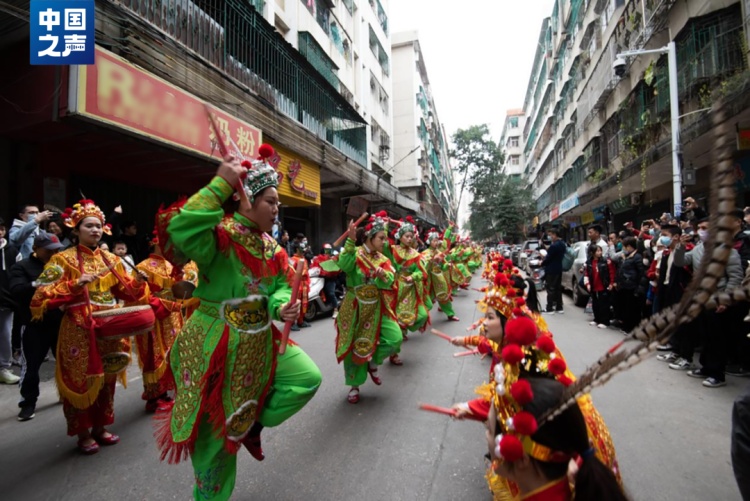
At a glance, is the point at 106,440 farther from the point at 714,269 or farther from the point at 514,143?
the point at 514,143

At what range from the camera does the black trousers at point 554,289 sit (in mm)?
9117

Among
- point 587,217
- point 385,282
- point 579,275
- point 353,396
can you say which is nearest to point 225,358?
point 353,396

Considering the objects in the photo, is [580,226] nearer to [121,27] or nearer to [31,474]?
[121,27]

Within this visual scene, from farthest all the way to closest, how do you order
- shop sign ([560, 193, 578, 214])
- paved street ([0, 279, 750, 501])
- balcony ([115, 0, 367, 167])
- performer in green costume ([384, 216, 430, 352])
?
1. shop sign ([560, 193, 578, 214])
2. balcony ([115, 0, 367, 167])
3. performer in green costume ([384, 216, 430, 352])
4. paved street ([0, 279, 750, 501])

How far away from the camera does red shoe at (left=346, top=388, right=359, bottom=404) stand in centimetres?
396

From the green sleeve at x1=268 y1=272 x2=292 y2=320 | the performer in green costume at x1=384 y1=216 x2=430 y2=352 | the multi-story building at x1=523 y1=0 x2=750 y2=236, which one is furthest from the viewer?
the multi-story building at x1=523 y1=0 x2=750 y2=236

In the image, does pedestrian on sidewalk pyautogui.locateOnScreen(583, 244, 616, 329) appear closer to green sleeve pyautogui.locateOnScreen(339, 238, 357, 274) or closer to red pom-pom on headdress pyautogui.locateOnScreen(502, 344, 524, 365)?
green sleeve pyautogui.locateOnScreen(339, 238, 357, 274)

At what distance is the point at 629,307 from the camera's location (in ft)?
23.0

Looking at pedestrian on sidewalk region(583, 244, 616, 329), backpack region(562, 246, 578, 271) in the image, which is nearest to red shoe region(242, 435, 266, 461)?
pedestrian on sidewalk region(583, 244, 616, 329)

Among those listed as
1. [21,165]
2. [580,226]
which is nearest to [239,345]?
[21,165]

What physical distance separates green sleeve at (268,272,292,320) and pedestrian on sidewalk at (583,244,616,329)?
6931mm

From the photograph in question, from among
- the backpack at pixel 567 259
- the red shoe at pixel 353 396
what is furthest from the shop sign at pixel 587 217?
the red shoe at pixel 353 396

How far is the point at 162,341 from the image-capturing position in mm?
4039

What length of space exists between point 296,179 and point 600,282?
7387 mm
